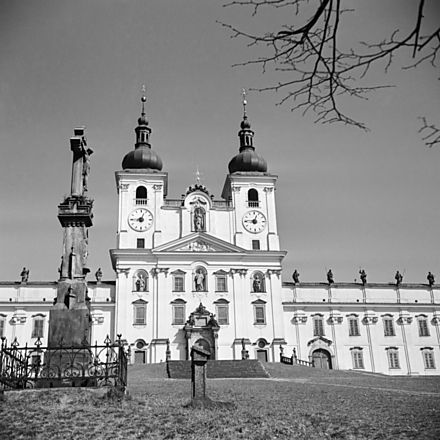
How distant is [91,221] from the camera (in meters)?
17.0

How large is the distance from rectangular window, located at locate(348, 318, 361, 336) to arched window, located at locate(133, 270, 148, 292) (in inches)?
760

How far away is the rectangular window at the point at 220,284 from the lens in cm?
5156

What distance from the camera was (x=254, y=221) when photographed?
54.9 metres

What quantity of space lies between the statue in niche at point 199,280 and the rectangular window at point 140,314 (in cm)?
497

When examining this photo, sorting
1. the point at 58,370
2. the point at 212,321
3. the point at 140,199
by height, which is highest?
the point at 140,199

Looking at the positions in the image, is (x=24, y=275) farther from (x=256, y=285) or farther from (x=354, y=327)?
(x=354, y=327)

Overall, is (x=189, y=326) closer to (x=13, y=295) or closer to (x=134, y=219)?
(x=134, y=219)

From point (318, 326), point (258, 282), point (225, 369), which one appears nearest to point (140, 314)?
point (258, 282)

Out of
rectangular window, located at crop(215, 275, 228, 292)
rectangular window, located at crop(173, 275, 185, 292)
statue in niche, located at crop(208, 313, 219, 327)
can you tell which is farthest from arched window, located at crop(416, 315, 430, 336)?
rectangular window, located at crop(173, 275, 185, 292)

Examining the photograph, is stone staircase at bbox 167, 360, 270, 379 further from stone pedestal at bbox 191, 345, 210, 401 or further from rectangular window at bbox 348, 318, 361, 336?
stone pedestal at bbox 191, 345, 210, 401

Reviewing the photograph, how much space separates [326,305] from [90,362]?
42.1m

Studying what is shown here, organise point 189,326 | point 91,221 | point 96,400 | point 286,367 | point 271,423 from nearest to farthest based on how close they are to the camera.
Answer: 1. point 271,423
2. point 96,400
3. point 91,221
4. point 286,367
5. point 189,326

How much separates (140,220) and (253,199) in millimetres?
11217

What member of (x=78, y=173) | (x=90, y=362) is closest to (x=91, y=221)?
(x=78, y=173)
